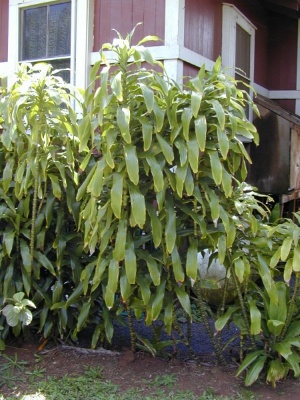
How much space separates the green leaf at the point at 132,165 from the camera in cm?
324

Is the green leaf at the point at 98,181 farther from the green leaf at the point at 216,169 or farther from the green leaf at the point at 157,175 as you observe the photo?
the green leaf at the point at 216,169

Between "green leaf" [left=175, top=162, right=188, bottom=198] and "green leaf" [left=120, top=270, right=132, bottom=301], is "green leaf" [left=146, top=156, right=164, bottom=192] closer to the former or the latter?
"green leaf" [left=175, top=162, right=188, bottom=198]

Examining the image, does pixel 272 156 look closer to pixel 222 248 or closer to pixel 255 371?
pixel 222 248

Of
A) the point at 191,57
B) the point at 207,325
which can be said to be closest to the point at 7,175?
the point at 207,325

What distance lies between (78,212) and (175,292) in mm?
986

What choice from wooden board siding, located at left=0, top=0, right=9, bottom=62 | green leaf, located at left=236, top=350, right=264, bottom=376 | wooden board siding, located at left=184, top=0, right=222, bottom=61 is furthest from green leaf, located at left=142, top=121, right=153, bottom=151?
wooden board siding, located at left=0, top=0, right=9, bottom=62

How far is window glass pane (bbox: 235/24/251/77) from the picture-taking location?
6.80 meters

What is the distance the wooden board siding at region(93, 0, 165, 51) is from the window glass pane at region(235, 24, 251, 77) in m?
Answer: 1.69

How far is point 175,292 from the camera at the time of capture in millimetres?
3580

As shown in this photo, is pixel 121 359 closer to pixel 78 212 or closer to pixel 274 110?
pixel 78 212

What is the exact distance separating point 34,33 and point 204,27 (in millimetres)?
1995

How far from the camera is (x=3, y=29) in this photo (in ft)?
20.9

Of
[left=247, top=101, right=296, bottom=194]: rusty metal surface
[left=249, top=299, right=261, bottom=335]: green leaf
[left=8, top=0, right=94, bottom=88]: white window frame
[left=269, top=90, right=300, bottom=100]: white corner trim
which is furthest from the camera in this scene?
[left=269, top=90, right=300, bottom=100]: white corner trim

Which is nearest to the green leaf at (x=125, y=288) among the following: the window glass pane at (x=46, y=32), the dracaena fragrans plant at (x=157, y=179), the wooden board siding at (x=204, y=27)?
the dracaena fragrans plant at (x=157, y=179)
